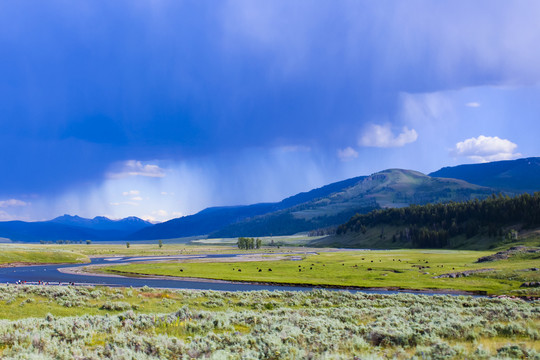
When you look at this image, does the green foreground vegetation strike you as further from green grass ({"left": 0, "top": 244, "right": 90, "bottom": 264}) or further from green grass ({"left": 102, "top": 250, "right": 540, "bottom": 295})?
green grass ({"left": 0, "top": 244, "right": 90, "bottom": 264})

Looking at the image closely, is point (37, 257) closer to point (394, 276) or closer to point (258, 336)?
point (394, 276)

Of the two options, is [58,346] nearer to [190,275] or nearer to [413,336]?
[413,336]

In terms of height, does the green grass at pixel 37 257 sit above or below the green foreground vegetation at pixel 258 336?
above

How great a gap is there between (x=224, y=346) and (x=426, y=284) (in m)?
59.4

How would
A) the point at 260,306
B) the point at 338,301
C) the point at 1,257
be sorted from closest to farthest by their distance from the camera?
the point at 260,306 → the point at 338,301 → the point at 1,257

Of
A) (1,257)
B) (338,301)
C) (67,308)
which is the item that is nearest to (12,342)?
(67,308)

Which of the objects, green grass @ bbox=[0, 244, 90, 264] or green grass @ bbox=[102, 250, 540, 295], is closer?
green grass @ bbox=[102, 250, 540, 295]

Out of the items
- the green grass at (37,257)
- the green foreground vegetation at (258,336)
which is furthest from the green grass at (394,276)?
the green grass at (37,257)

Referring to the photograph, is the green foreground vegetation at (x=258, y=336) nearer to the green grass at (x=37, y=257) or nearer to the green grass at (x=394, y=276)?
the green grass at (x=394, y=276)

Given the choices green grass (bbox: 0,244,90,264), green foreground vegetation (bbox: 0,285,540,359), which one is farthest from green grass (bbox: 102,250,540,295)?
green grass (bbox: 0,244,90,264)

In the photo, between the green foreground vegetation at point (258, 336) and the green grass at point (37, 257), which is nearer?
the green foreground vegetation at point (258, 336)

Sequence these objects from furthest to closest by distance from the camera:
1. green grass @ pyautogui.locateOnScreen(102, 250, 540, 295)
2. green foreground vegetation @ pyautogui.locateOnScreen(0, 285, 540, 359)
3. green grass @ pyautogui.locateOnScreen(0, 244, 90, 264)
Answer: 1. green grass @ pyautogui.locateOnScreen(0, 244, 90, 264)
2. green grass @ pyautogui.locateOnScreen(102, 250, 540, 295)
3. green foreground vegetation @ pyautogui.locateOnScreen(0, 285, 540, 359)

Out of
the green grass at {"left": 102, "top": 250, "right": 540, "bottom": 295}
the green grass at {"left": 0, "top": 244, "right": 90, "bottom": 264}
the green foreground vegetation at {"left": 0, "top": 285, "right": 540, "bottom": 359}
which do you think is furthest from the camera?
the green grass at {"left": 0, "top": 244, "right": 90, "bottom": 264}

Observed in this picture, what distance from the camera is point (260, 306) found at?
138ft
